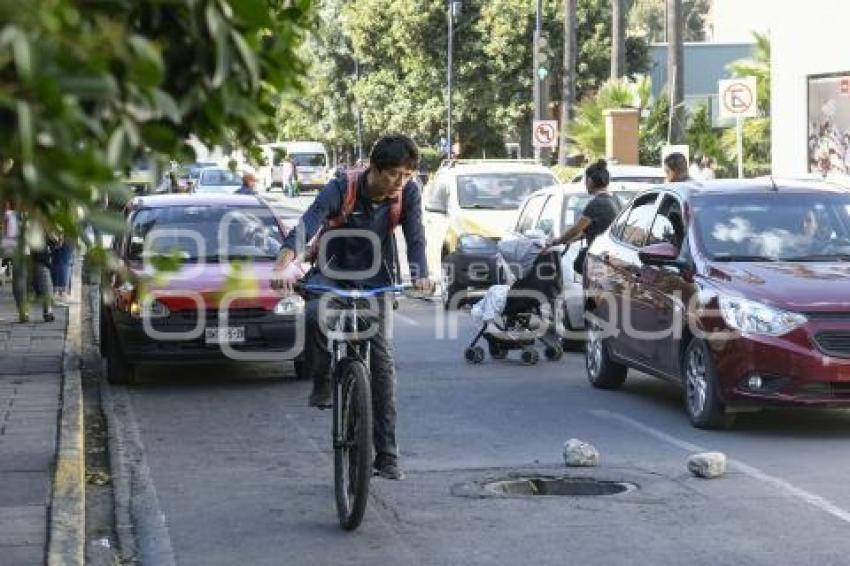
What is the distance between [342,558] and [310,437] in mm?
3809

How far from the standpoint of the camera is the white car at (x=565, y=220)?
1678 centimetres

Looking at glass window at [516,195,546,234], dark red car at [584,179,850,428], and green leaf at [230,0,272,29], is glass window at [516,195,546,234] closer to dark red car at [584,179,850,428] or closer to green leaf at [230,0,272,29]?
dark red car at [584,179,850,428]

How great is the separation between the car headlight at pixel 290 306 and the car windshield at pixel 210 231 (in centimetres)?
78

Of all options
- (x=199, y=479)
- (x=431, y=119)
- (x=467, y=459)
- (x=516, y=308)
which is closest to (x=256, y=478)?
(x=199, y=479)

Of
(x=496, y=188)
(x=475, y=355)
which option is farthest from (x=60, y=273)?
(x=475, y=355)

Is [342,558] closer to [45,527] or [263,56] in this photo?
[45,527]

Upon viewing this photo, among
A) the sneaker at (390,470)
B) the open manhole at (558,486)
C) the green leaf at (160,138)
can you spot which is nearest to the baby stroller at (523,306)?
the open manhole at (558,486)

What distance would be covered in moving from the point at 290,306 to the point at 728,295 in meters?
4.51

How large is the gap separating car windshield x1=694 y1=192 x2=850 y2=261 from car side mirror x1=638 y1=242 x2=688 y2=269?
0.21 m

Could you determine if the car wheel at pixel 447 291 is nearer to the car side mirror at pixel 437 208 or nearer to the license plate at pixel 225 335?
the car side mirror at pixel 437 208

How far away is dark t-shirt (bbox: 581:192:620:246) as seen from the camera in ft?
52.6

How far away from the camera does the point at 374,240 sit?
8.93 metres

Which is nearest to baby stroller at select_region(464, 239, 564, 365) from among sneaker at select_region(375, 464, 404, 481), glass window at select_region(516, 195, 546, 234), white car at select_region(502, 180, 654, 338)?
white car at select_region(502, 180, 654, 338)

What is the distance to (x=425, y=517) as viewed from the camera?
863cm
